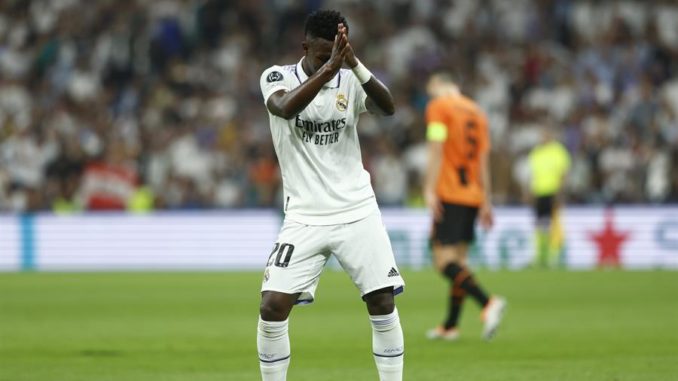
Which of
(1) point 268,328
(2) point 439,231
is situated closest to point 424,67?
(2) point 439,231

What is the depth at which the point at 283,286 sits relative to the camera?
6.54 metres

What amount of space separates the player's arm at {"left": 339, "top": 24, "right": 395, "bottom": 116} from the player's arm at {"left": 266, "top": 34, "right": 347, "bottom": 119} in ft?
0.22

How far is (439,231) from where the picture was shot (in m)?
10.7

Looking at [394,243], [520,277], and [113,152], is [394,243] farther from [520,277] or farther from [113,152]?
[113,152]

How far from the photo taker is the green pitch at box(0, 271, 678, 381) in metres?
8.73

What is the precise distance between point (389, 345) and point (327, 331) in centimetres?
488

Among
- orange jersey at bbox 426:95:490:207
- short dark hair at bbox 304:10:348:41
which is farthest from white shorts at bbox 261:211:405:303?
orange jersey at bbox 426:95:490:207

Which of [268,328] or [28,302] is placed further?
[28,302]

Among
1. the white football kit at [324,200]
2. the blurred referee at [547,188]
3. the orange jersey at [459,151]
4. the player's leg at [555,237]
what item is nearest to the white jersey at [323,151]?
the white football kit at [324,200]

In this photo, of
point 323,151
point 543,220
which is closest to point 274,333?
point 323,151

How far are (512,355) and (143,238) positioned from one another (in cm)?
1249

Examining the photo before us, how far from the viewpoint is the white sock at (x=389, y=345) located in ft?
22.0

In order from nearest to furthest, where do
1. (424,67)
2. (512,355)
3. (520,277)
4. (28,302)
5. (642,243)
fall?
(512,355), (28,302), (520,277), (642,243), (424,67)

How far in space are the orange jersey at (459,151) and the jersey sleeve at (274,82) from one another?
423 centimetres
